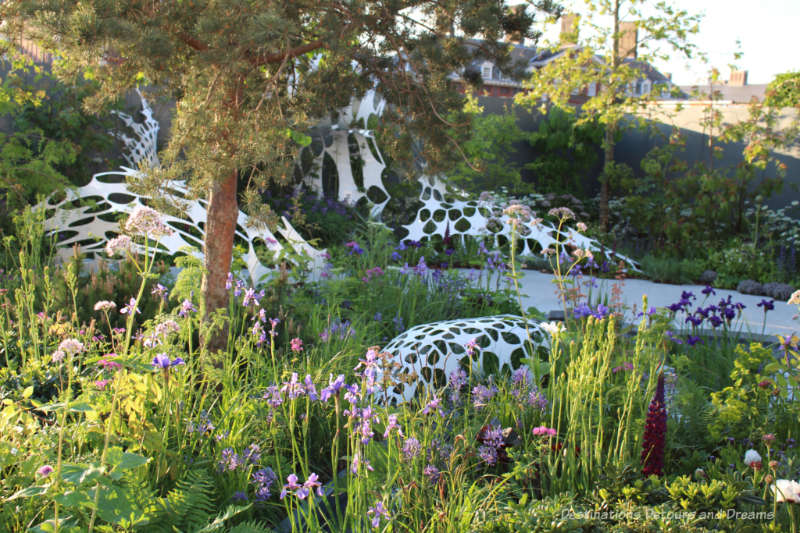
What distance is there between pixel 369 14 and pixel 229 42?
66cm

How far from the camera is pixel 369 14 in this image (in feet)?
9.51

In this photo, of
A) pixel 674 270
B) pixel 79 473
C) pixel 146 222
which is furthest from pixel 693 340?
pixel 674 270

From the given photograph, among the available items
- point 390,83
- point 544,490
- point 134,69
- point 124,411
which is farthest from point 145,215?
point 544,490

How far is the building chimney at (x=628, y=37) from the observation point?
9.50 m

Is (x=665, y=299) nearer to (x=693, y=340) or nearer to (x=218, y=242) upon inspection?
(x=693, y=340)

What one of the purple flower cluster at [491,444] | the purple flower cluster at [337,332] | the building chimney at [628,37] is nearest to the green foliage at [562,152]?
the building chimney at [628,37]

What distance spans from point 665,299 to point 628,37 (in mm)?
5354

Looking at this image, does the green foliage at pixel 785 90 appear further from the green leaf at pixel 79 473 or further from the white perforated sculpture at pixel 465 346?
the green leaf at pixel 79 473

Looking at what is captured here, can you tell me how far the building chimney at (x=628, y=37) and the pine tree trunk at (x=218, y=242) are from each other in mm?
7879

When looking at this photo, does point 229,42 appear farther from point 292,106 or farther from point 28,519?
point 28,519

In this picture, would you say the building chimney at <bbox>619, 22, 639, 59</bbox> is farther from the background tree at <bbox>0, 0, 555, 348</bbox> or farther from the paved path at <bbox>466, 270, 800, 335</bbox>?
the background tree at <bbox>0, 0, 555, 348</bbox>

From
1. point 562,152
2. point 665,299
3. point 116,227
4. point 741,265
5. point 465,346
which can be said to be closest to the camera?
point 465,346

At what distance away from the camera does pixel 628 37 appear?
10.3 meters

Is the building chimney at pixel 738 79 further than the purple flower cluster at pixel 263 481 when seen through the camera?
Yes
